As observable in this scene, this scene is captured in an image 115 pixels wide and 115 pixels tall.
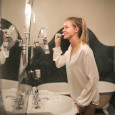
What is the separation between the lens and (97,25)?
107 inches

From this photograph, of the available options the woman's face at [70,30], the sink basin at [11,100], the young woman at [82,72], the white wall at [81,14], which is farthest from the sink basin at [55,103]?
the white wall at [81,14]

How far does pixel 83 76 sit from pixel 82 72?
42mm

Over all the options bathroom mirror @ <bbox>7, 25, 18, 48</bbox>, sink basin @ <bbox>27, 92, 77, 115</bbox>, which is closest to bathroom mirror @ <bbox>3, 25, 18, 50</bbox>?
bathroom mirror @ <bbox>7, 25, 18, 48</bbox>

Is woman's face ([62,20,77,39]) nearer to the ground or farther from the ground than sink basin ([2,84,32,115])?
farther from the ground

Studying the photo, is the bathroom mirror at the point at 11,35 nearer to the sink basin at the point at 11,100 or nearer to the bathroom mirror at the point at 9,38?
the bathroom mirror at the point at 9,38

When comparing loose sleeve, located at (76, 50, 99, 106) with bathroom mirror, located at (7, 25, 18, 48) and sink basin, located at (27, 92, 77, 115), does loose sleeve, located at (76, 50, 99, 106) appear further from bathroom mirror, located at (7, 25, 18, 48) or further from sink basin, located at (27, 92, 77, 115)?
bathroom mirror, located at (7, 25, 18, 48)

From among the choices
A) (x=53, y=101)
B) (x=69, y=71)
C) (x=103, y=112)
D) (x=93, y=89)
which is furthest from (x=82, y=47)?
(x=103, y=112)

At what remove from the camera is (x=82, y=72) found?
1399 mm

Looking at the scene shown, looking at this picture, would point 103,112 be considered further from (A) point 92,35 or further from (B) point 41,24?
(B) point 41,24

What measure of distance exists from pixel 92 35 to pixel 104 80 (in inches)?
34.6

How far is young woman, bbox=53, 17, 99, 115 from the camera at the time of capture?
132 centimetres

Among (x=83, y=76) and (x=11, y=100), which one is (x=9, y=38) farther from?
(x=83, y=76)

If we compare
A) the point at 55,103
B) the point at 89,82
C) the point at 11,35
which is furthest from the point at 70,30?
the point at 11,35

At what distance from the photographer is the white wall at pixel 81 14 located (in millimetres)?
2568
